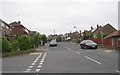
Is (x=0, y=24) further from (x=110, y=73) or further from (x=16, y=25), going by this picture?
(x=110, y=73)

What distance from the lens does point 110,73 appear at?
42.0 feet

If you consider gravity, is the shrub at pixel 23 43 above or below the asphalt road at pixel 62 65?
above

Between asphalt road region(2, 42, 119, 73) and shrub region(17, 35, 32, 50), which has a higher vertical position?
shrub region(17, 35, 32, 50)

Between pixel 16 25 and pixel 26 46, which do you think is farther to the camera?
pixel 16 25

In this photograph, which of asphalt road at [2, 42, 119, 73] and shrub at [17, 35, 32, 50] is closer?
asphalt road at [2, 42, 119, 73]

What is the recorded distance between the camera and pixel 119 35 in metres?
56.4

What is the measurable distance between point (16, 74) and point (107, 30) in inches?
3709

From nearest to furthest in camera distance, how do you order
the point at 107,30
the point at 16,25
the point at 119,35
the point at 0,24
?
the point at 119,35
the point at 0,24
the point at 16,25
the point at 107,30

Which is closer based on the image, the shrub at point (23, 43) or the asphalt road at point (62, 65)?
the asphalt road at point (62, 65)

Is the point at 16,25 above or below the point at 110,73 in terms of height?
above

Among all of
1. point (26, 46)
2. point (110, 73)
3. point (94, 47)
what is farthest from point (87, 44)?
point (110, 73)

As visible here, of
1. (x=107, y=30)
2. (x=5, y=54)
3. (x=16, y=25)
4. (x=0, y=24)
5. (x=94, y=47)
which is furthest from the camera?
(x=107, y=30)

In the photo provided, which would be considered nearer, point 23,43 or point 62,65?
point 62,65

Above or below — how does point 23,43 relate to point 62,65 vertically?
above
